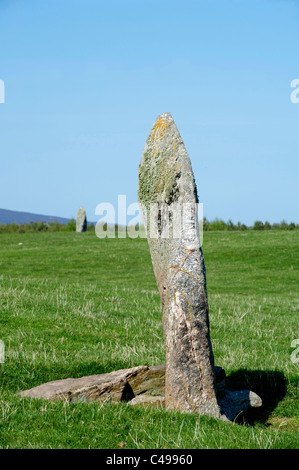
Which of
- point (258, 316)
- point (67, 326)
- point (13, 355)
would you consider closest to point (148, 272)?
point (258, 316)

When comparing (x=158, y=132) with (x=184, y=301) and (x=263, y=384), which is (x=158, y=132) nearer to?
(x=184, y=301)

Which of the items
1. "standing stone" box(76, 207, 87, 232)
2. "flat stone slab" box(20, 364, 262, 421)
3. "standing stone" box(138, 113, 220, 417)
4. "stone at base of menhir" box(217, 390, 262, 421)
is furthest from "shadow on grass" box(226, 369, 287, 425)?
"standing stone" box(76, 207, 87, 232)

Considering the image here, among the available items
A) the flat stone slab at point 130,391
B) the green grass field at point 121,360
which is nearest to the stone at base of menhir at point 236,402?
the flat stone slab at point 130,391

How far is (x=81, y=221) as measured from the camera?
5206cm

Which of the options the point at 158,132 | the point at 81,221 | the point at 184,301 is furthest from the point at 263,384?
the point at 81,221

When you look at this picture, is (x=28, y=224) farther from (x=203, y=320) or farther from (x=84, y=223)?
(x=203, y=320)

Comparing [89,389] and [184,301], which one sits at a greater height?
[184,301]

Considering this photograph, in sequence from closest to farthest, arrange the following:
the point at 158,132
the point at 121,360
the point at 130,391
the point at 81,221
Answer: the point at 130,391 → the point at 158,132 → the point at 121,360 → the point at 81,221

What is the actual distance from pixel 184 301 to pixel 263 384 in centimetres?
300

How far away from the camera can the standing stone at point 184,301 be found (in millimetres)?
6828

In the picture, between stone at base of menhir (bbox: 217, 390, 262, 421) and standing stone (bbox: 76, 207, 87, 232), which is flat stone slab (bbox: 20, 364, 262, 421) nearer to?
stone at base of menhir (bbox: 217, 390, 262, 421)

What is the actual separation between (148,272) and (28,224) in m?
32.8

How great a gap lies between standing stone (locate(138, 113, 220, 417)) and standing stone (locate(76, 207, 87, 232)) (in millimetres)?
44841

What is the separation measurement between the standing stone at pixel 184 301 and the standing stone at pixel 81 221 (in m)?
44.8
